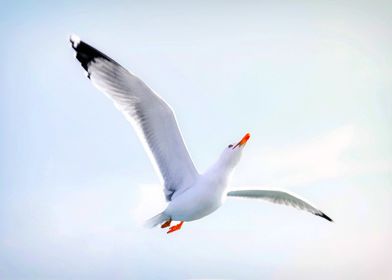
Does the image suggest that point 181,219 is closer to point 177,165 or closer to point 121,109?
point 177,165

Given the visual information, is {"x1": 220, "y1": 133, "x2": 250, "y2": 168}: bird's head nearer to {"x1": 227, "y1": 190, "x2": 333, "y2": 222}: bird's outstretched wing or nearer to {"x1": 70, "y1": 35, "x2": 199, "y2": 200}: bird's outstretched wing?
{"x1": 70, "y1": 35, "x2": 199, "y2": 200}: bird's outstretched wing

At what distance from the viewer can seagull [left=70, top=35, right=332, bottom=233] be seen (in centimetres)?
288

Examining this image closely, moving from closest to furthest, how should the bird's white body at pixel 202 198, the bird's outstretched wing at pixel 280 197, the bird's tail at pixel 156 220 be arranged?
the bird's white body at pixel 202 198, the bird's tail at pixel 156 220, the bird's outstretched wing at pixel 280 197

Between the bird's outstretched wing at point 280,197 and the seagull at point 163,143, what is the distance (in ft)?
1.11

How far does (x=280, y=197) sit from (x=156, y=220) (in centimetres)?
84

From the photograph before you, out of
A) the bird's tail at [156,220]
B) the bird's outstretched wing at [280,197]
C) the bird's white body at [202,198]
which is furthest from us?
the bird's outstretched wing at [280,197]

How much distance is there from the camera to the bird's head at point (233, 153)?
2934 mm

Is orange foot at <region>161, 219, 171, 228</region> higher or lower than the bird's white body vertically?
lower

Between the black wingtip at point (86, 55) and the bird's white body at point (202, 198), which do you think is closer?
the bird's white body at point (202, 198)

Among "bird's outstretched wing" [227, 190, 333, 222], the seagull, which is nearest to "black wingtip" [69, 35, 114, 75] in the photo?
the seagull

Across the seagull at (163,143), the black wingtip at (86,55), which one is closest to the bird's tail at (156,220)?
the seagull at (163,143)

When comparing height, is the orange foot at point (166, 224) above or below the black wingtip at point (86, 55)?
below

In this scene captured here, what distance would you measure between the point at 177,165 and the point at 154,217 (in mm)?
274

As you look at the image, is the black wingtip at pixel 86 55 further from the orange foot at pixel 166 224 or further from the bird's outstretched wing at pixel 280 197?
the bird's outstretched wing at pixel 280 197
